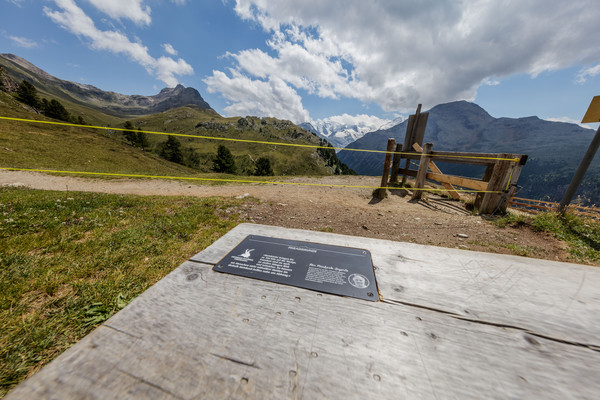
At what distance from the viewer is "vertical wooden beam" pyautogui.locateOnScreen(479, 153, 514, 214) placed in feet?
23.0

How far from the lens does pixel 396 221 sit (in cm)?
680

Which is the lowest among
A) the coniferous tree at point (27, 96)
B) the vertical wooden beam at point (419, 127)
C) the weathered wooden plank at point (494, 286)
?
the weathered wooden plank at point (494, 286)

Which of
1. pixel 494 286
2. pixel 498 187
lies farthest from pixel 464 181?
pixel 494 286

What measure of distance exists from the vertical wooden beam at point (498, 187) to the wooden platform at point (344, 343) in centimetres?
728

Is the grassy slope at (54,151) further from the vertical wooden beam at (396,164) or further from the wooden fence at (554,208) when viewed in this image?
the wooden fence at (554,208)

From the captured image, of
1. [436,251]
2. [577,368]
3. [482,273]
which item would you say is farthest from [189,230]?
[577,368]

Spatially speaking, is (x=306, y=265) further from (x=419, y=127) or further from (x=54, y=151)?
(x=54, y=151)

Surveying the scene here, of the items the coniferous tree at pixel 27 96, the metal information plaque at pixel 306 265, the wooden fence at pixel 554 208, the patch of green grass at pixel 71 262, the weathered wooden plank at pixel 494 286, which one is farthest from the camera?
the coniferous tree at pixel 27 96

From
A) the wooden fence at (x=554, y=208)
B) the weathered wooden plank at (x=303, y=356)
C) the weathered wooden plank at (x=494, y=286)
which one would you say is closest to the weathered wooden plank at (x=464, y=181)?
the wooden fence at (x=554, y=208)

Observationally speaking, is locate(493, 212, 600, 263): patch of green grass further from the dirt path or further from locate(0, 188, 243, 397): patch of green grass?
locate(0, 188, 243, 397): patch of green grass

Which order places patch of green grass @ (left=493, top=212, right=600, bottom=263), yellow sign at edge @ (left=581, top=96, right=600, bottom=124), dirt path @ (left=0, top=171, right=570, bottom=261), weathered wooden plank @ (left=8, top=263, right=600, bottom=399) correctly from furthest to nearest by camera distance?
yellow sign at edge @ (left=581, top=96, right=600, bottom=124)
dirt path @ (left=0, top=171, right=570, bottom=261)
patch of green grass @ (left=493, top=212, right=600, bottom=263)
weathered wooden plank @ (left=8, top=263, right=600, bottom=399)

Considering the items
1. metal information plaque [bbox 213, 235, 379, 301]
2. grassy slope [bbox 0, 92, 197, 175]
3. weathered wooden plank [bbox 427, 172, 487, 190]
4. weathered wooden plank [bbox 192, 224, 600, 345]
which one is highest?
weathered wooden plank [bbox 192, 224, 600, 345]

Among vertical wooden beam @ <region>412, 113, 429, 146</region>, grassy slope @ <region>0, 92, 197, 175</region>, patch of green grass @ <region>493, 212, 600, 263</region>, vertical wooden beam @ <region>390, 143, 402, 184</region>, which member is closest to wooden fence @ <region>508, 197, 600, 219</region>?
patch of green grass @ <region>493, 212, 600, 263</region>

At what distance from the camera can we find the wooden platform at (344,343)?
0.85m
